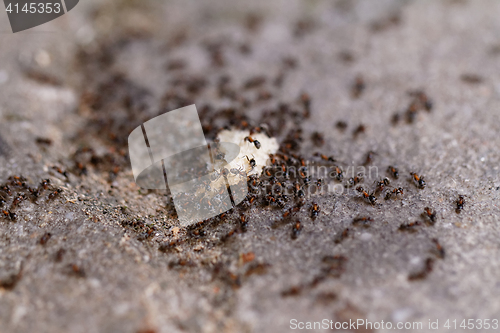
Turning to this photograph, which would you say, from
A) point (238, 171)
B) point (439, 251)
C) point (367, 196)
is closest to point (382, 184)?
point (367, 196)

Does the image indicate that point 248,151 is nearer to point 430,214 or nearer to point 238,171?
point 238,171

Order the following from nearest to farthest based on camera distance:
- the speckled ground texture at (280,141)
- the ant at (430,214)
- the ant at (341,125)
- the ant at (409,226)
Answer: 1. the speckled ground texture at (280,141)
2. the ant at (409,226)
3. the ant at (430,214)
4. the ant at (341,125)

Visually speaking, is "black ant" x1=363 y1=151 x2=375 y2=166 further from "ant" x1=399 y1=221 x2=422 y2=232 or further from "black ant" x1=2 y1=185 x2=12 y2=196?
"black ant" x1=2 y1=185 x2=12 y2=196

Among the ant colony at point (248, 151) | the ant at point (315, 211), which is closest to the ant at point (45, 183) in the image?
the ant colony at point (248, 151)

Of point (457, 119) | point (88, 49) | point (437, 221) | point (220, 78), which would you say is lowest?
point (437, 221)

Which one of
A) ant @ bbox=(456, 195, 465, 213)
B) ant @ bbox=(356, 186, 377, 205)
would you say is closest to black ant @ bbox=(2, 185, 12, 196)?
ant @ bbox=(356, 186, 377, 205)

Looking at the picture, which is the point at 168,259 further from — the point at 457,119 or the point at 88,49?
the point at 88,49

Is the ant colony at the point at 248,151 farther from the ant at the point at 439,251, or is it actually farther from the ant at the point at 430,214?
the ant at the point at 439,251

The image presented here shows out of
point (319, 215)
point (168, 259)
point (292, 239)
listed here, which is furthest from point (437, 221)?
point (168, 259)
